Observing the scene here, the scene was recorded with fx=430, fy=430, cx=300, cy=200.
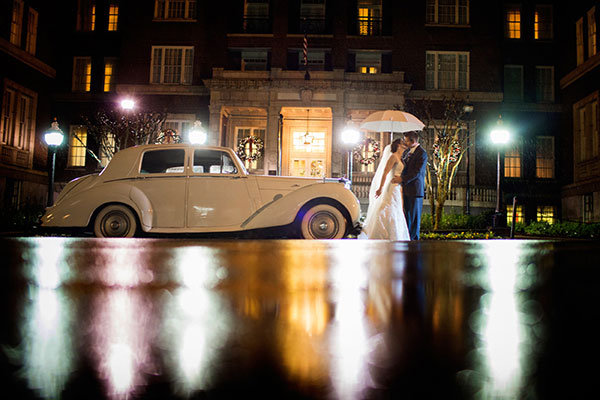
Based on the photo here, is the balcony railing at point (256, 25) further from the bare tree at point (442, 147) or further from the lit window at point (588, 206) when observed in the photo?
the lit window at point (588, 206)

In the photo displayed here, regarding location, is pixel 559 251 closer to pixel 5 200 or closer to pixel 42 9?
pixel 5 200

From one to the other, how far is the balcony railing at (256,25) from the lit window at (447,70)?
A: 9.32m

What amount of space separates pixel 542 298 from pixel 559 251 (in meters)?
0.30

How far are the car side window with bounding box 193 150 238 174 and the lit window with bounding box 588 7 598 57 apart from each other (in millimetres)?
21229

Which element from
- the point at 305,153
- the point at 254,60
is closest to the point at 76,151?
the point at 254,60

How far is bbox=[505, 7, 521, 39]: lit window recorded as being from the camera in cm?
2503

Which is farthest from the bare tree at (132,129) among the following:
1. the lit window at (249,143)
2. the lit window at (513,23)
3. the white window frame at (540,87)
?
the white window frame at (540,87)

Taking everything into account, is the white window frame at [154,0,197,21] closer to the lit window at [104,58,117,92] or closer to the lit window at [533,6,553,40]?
the lit window at [104,58,117,92]

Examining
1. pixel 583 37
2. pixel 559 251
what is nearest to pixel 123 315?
pixel 559 251

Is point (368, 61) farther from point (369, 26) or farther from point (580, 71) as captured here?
point (580, 71)

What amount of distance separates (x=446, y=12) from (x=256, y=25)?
10872mm

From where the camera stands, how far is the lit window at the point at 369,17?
24.7 m

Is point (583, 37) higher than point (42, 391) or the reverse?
higher

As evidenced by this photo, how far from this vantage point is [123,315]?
542 mm
